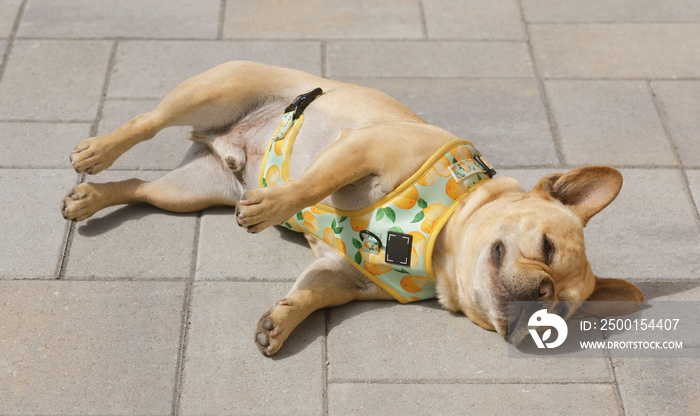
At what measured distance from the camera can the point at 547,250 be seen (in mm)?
3033

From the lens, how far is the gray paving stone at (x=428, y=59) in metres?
4.91

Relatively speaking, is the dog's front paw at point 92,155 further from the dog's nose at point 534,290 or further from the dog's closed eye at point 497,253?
the dog's nose at point 534,290

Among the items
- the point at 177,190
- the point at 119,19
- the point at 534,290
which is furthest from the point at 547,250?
the point at 119,19

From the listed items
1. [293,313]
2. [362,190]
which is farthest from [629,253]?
[293,313]

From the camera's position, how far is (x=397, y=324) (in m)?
3.40

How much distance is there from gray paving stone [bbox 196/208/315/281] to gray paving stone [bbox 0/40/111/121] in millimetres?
1232

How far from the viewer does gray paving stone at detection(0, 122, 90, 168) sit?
406cm

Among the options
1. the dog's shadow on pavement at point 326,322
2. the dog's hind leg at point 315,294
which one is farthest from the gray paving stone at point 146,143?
the dog's shadow on pavement at point 326,322

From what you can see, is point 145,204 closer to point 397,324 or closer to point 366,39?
point 397,324

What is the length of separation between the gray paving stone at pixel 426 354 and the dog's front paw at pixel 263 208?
0.62 metres

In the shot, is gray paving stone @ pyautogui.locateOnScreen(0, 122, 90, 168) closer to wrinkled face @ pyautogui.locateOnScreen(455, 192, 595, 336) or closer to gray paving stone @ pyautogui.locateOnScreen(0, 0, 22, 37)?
gray paving stone @ pyautogui.locateOnScreen(0, 0, 22, 37)

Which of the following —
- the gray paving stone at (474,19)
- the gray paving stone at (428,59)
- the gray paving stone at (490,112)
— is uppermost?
the gray paving stone at (474,19)

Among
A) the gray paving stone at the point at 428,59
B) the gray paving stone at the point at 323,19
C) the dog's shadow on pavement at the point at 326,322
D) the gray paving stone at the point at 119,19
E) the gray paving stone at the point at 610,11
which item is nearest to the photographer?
the dog's shadow on pavement at the point at 326,322

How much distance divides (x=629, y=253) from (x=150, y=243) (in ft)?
8.03
